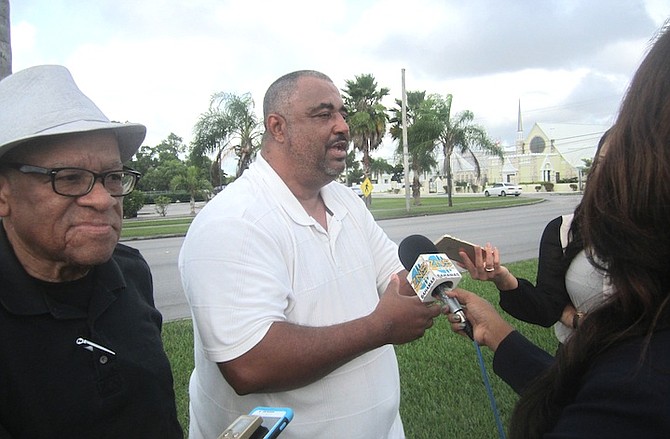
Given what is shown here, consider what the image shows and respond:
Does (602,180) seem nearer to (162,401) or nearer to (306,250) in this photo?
(306,250)

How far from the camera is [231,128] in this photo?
2631cm

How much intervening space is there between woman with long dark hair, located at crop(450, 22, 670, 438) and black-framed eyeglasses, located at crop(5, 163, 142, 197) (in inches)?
52.0

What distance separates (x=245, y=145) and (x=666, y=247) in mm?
25884

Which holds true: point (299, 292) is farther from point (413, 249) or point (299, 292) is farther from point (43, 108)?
point (43, 108)

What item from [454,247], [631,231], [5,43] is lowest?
[454,247]

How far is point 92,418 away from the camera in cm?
152

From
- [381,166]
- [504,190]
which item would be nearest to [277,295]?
[504,190]

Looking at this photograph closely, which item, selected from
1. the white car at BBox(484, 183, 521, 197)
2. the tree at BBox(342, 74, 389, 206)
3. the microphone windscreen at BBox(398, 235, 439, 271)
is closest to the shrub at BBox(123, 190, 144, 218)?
the tree at BBox(342, 74, 389, 206)

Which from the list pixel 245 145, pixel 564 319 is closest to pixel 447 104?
pixel 245 145

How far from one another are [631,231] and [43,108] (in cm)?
152

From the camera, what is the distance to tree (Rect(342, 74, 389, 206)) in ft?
108

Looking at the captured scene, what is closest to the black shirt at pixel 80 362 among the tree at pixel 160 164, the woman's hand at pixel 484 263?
the woman's hand at pixel 484 263

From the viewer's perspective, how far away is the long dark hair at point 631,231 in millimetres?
1077

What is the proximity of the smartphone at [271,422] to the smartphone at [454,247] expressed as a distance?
1091 millimetres
